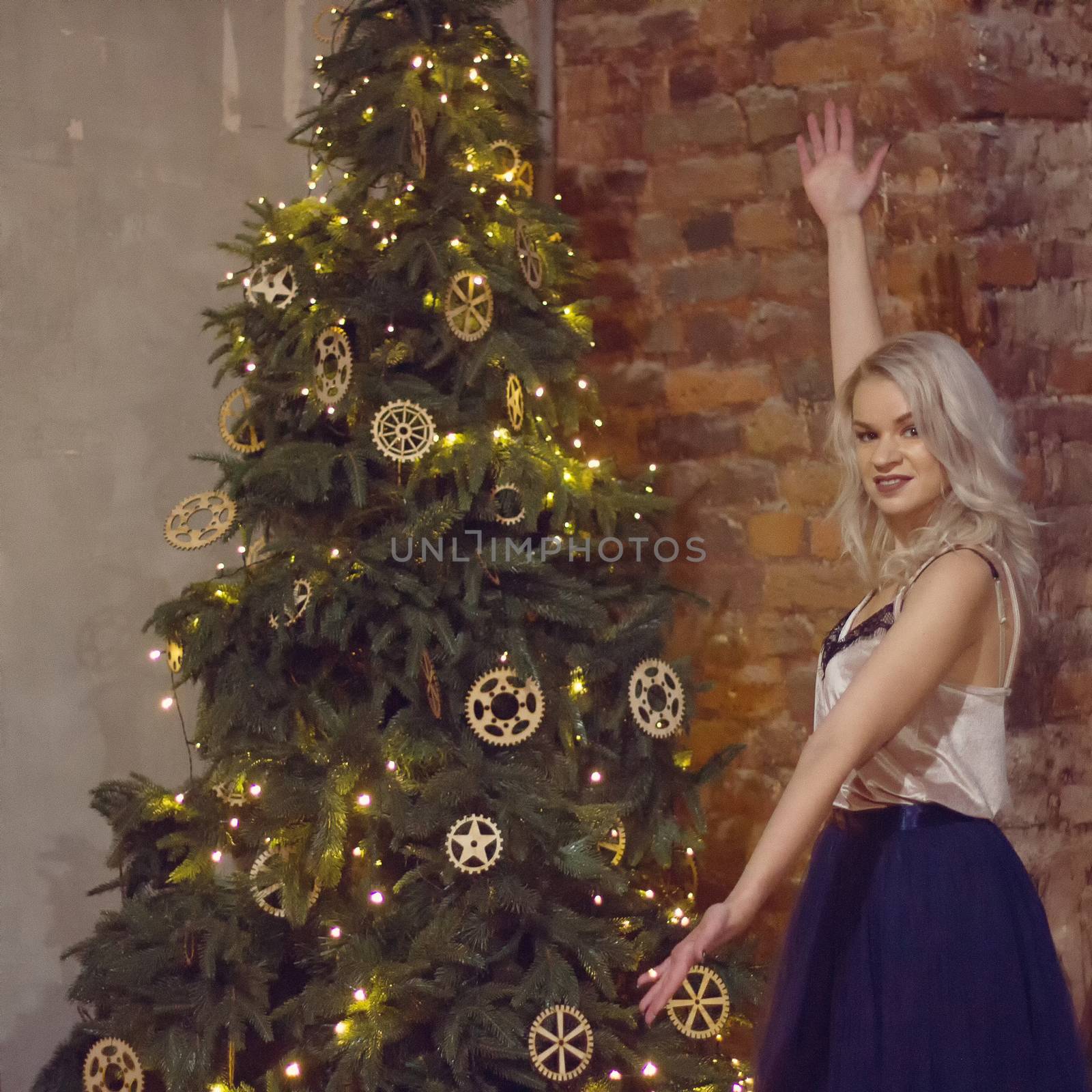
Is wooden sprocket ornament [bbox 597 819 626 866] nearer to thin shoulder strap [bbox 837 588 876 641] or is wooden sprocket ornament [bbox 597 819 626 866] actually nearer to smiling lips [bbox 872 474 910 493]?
thin shoulder strap [bbox 837 588 876 641]

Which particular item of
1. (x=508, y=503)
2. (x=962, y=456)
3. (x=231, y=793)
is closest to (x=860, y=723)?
(x=962, y=456)

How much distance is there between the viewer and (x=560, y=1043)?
2201 millimetres

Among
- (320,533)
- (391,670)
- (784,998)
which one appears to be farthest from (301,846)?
(784,998)

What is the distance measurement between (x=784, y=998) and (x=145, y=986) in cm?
136

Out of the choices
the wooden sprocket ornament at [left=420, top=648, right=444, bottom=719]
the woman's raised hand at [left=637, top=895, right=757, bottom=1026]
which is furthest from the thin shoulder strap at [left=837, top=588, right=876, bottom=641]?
the wooden sprocket ornament at [left=420, top=648, right=444, bottom=719]

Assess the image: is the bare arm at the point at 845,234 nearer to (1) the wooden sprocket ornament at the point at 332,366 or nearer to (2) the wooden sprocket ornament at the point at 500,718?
(2) the wooden sprocket ornament at the point at 500,718

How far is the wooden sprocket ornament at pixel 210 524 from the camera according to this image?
2.46m

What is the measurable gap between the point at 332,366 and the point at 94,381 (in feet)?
3.95

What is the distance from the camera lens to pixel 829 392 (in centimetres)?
297

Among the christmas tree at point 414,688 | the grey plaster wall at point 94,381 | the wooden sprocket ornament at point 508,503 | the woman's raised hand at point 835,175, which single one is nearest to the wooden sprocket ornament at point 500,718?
the christmas tree at point 414,688

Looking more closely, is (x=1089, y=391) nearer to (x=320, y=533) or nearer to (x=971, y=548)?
(x=971, y=548)

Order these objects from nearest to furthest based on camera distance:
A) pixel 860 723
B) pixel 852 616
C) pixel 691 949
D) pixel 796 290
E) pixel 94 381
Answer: pixel 691 949
pixel 860 723
pixel 852 616
pixel 796 290
pixel 94 381

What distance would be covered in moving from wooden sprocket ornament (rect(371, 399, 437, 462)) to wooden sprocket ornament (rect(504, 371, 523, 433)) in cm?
19

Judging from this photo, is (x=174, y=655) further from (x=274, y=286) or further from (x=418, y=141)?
(x=418, y=141)
